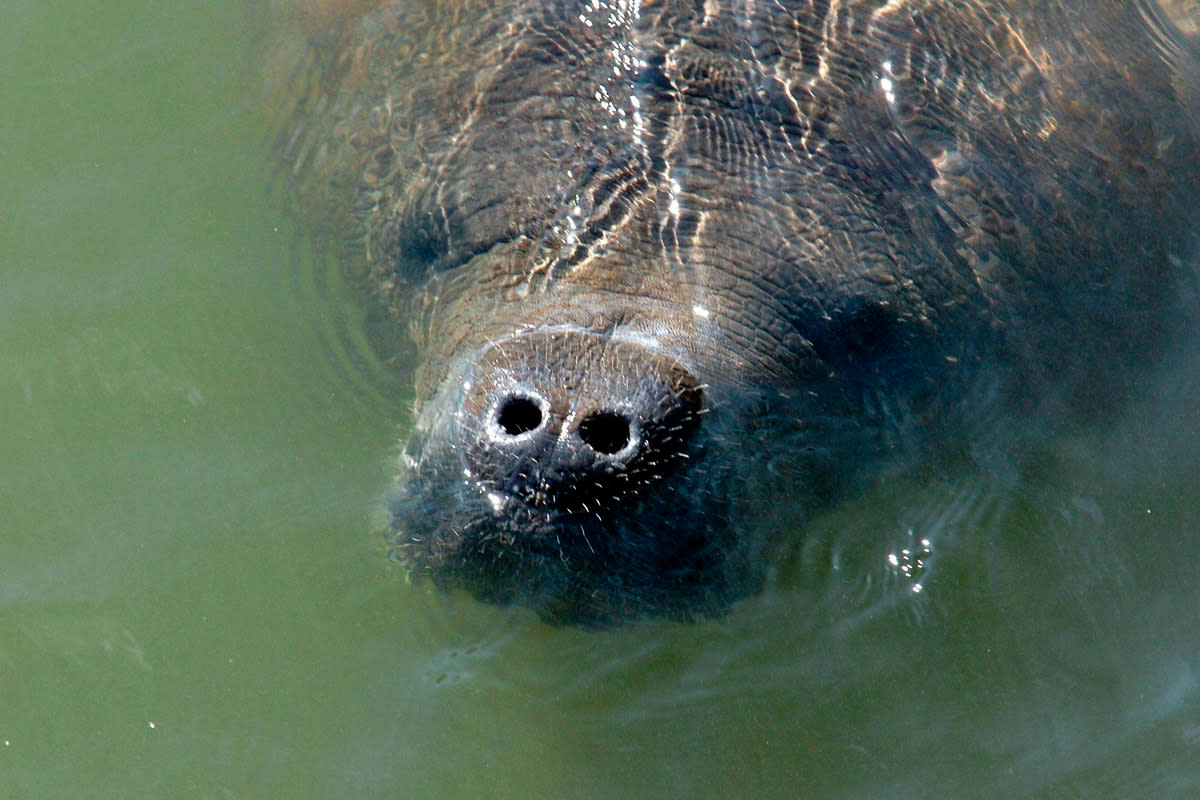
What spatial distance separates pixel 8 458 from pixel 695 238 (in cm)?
354

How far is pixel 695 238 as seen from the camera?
413 centimetres

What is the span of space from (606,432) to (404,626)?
1823mm

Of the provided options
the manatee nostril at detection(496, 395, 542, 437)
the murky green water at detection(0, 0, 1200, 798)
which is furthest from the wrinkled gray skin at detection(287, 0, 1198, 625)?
the murky green water at detection(0, 0, 1200, 798)

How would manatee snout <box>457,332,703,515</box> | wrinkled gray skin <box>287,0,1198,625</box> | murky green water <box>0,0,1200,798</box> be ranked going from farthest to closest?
1. murky green water <box>0,0,1200,798</box>
2. wrinkled gray skin <box>287,0,1198,625</box>
3. manatee snout <box>457,332,703,515</box>

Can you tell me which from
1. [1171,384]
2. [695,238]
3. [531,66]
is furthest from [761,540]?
[1171,384]

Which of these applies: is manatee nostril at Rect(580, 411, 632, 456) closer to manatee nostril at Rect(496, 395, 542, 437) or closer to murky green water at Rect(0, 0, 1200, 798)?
manatee nostril at Rect(496, 395, 542, 437)

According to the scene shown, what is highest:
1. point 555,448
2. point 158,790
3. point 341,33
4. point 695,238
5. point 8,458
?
point 341,33

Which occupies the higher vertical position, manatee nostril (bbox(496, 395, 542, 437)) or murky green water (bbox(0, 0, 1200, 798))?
manatee nostril (bbox(496, 395, 542, 437))

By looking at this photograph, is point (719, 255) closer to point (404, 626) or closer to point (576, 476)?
point (576, 476)

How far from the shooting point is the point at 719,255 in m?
4.10

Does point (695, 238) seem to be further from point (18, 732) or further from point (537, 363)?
point (18, 732)

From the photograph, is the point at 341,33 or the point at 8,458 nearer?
the point at 341,33

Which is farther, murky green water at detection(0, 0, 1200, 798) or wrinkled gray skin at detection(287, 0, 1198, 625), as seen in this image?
murky green water at detection(0, 0, 1200, 798)

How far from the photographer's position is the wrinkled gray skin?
3.88 meters
